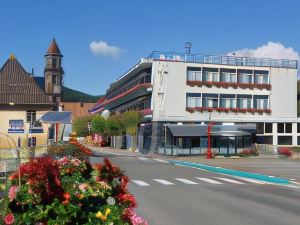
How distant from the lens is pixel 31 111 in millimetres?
43500

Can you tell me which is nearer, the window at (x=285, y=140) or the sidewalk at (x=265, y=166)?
the sidewalk at (x=265, y=166)

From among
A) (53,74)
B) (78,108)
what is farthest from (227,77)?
(53,74)

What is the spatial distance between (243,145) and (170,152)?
28.4 ft

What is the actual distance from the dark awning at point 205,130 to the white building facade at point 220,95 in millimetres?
1169

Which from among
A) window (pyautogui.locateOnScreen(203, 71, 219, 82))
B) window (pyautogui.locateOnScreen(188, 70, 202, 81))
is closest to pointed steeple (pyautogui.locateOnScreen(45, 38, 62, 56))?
window (pyautogui.locateOnScreen(188, 70, 202, 81))

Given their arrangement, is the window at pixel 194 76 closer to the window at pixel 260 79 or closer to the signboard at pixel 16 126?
the window at pixel 260 79

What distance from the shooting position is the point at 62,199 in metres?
5.68

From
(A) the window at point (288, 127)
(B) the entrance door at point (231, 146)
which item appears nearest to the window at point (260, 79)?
(A) the window at point (288, 127)

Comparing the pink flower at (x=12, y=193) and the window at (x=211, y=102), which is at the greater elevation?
the window at (x=211, y=102)

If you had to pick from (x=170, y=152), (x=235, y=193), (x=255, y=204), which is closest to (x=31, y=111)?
(x=170, y=152)

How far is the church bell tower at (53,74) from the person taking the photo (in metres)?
149

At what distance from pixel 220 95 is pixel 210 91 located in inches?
61.3

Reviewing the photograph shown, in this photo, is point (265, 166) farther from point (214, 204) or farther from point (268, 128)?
point (214, 204)

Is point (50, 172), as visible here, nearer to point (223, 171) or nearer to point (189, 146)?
point (223, 171)
